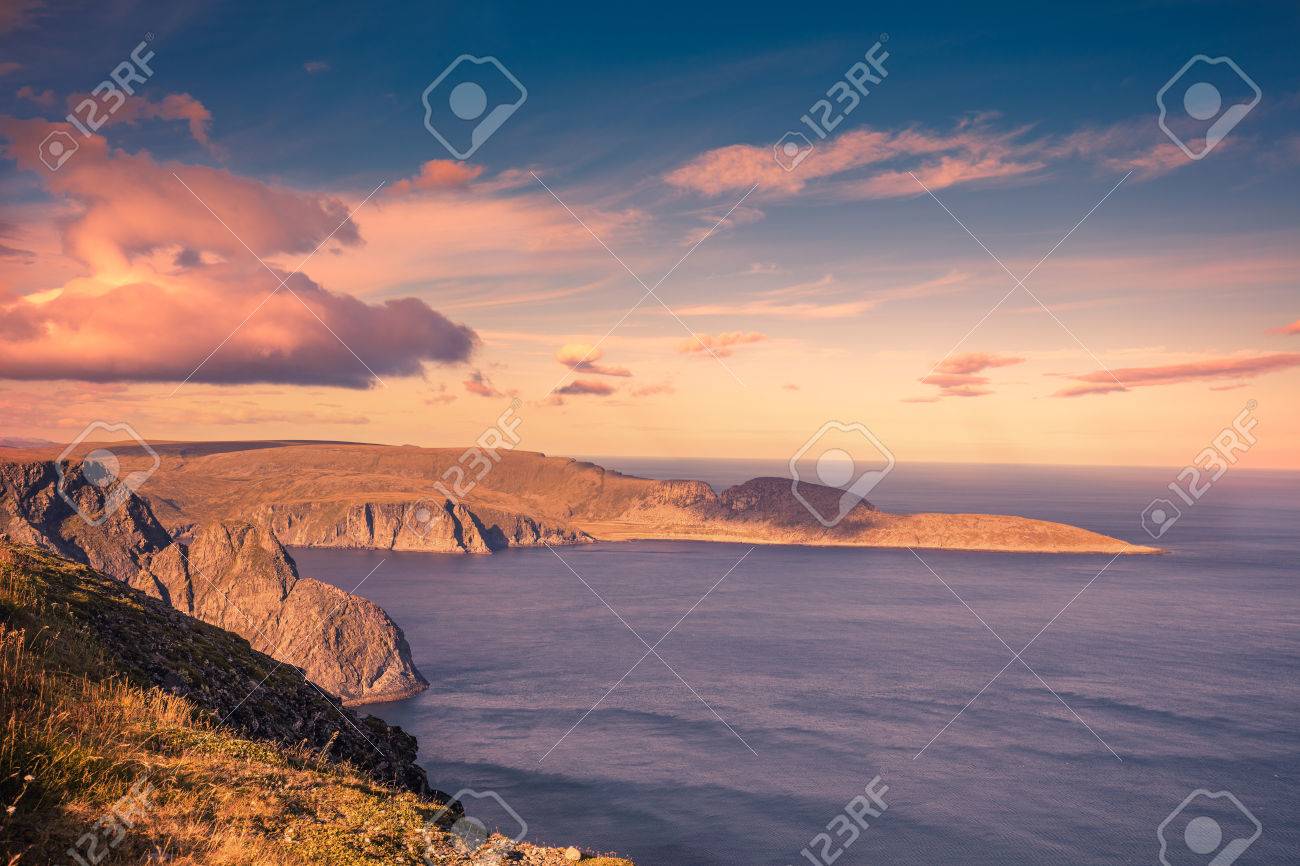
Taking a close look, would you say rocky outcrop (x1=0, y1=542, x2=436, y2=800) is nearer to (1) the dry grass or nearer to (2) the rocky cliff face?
(1) the dry grass

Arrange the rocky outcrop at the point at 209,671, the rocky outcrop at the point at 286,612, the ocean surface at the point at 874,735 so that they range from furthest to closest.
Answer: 1. the rocky outcrop at the point at 286,612
2. the ocean surface at the point at 874,735
3. the rocky outcrop at the point at 209,671

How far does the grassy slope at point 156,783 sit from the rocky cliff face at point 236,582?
12247 cm

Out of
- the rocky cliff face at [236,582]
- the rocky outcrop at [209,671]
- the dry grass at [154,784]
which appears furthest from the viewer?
the rocky cliff face at [236,582]

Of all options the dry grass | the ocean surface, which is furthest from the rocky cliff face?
the dry grass

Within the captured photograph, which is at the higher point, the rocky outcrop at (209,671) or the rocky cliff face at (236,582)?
the rocky outcrop at (209,671)

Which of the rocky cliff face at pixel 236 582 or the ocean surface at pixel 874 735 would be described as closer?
the ocean surface at pixel 874 735

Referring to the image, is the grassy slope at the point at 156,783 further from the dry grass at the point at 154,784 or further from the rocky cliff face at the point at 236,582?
the rocky cliff face at the point at 236,582

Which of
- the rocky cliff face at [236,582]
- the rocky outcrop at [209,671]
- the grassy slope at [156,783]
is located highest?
the grassy slope at [156,783]

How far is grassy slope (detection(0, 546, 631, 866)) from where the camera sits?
9.06m

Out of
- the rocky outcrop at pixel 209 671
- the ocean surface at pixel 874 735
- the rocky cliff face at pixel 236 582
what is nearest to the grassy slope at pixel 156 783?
the rocky outcrop at pixel 209 671

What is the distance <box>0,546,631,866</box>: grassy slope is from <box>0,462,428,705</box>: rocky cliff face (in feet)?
402

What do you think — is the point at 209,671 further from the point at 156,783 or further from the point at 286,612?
the point at 286,612

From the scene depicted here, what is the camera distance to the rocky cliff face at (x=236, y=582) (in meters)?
131

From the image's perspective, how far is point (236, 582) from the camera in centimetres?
15938
